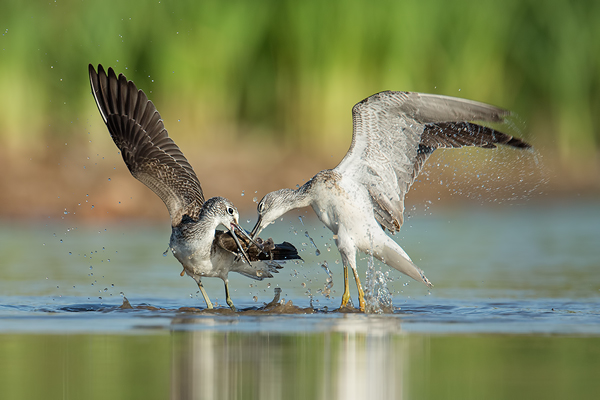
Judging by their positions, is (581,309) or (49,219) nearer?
(581,309)

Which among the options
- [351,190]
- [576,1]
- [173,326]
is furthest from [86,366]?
[576,1]

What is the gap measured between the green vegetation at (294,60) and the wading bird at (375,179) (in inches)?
289

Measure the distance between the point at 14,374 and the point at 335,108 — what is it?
Result: 12.1 metres

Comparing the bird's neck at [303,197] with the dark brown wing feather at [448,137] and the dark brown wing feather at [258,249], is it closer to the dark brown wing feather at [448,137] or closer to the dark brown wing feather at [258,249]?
the dark brown wing feather at [258,249]

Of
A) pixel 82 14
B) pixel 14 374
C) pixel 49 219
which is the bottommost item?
pixel 14 374

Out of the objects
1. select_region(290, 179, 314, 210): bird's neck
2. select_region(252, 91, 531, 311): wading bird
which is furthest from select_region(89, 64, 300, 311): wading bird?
select_region(290, 179, 314, 210): bird's neck

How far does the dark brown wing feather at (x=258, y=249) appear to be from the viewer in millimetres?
8094

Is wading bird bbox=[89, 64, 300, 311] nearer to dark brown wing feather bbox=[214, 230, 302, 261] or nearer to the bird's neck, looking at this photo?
dark brown wing feather bbox=[214, 230, 302, 261]

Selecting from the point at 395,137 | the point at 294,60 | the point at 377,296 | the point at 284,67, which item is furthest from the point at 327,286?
the point at 284,67

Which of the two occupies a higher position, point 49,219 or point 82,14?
point 82,14

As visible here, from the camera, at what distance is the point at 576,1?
16.3 meters

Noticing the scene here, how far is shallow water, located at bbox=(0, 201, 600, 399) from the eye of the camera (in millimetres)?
4250

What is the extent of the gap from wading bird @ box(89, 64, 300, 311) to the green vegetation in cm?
567

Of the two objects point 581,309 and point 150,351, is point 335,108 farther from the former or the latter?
point 150,351
